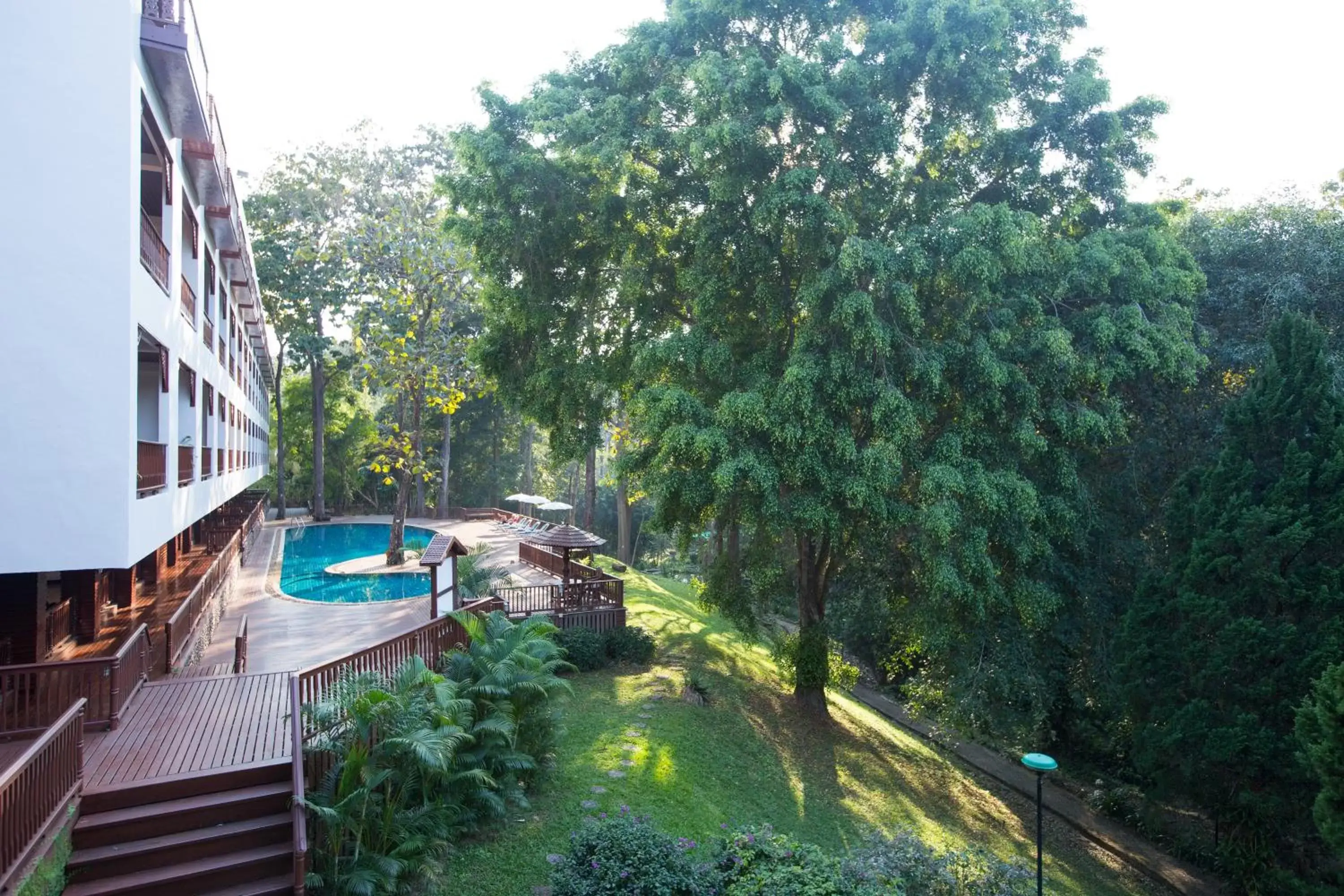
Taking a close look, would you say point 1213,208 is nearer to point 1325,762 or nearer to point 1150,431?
point 1150,431

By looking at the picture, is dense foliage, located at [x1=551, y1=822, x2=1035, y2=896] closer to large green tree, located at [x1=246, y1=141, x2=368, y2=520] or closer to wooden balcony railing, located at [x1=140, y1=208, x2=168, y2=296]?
wooden balcony railing, located at [x1=140, y1=208, x2=168, y2=296]

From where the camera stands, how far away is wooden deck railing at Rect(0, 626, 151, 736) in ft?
27.4

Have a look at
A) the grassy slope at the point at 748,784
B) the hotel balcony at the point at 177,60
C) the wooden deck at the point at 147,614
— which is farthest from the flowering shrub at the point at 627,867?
the hotel balcony at the point at 177,60

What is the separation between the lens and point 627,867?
735cm

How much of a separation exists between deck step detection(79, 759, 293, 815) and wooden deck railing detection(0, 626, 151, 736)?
154 cm

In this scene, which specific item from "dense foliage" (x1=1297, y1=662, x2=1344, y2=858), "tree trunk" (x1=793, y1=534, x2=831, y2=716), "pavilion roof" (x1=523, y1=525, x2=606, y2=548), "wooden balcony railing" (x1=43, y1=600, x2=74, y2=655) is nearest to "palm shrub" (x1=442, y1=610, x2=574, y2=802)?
"tree trunk" (x1=793, y1=534, x2=831, y2=716)

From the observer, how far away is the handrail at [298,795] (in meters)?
7.04

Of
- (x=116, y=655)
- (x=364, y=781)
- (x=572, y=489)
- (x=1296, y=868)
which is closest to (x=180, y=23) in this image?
(x=116, y=655)

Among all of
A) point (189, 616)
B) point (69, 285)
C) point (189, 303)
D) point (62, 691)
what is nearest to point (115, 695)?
point (62, 691)

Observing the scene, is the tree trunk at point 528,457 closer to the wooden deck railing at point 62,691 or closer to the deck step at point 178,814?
the wooden deck railing at point 62,691

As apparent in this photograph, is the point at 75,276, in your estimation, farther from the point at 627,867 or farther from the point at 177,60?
the point at 627,867

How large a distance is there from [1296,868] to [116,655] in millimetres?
15133

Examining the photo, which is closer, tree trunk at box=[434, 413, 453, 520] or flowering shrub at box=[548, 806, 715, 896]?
flowering shrub at box=[548, 806, 715, 896]

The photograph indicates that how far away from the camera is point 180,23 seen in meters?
9.59
